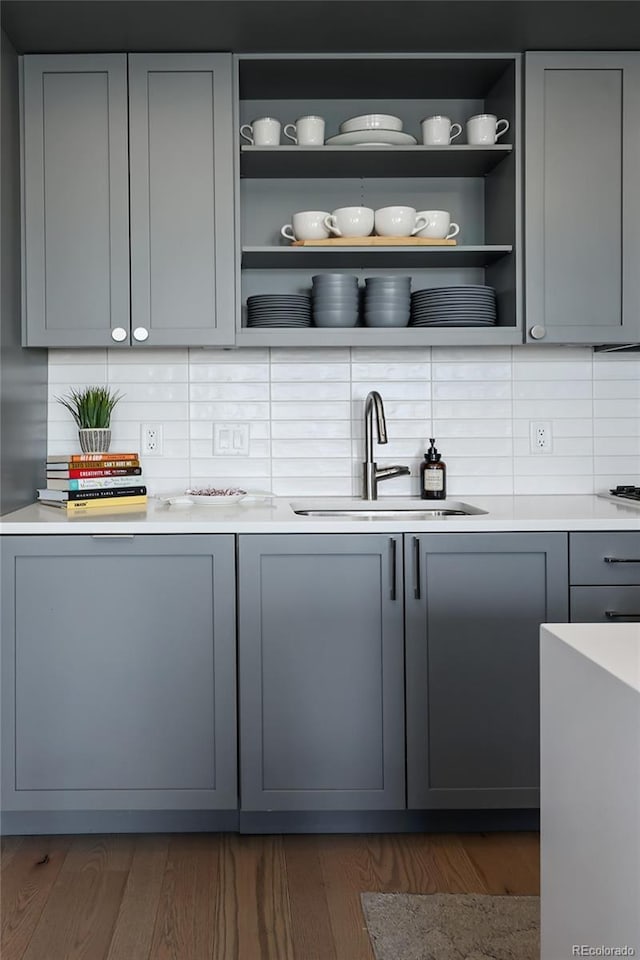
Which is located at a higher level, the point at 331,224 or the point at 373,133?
the point at 373,133

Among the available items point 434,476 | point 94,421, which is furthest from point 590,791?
point 94,421

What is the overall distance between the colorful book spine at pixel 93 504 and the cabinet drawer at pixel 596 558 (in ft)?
4.19

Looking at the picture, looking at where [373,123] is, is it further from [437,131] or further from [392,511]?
[392,511]

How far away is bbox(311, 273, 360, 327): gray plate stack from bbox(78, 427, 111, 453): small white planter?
780 millimetres

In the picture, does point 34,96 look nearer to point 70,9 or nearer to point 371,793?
point 70,9

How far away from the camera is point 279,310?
2633 millimetres

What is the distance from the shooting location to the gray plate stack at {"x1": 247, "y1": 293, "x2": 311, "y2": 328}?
2.63 m

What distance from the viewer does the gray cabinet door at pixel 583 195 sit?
2.56m

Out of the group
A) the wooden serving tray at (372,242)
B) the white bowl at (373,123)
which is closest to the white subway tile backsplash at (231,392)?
the wooden serving tray at (372,242)

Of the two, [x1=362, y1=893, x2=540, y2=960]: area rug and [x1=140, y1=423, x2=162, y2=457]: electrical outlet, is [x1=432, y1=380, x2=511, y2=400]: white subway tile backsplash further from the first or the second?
[x1=362, y1=893, x2=540, y2=960]: area rug

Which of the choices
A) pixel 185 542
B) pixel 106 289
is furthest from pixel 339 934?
pixel 106 289

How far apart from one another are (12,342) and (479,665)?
1607 mm

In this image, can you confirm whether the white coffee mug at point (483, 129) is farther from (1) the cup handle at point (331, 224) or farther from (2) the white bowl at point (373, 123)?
(1) the cup handle at point (331, 224)

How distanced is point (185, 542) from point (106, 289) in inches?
33.2
